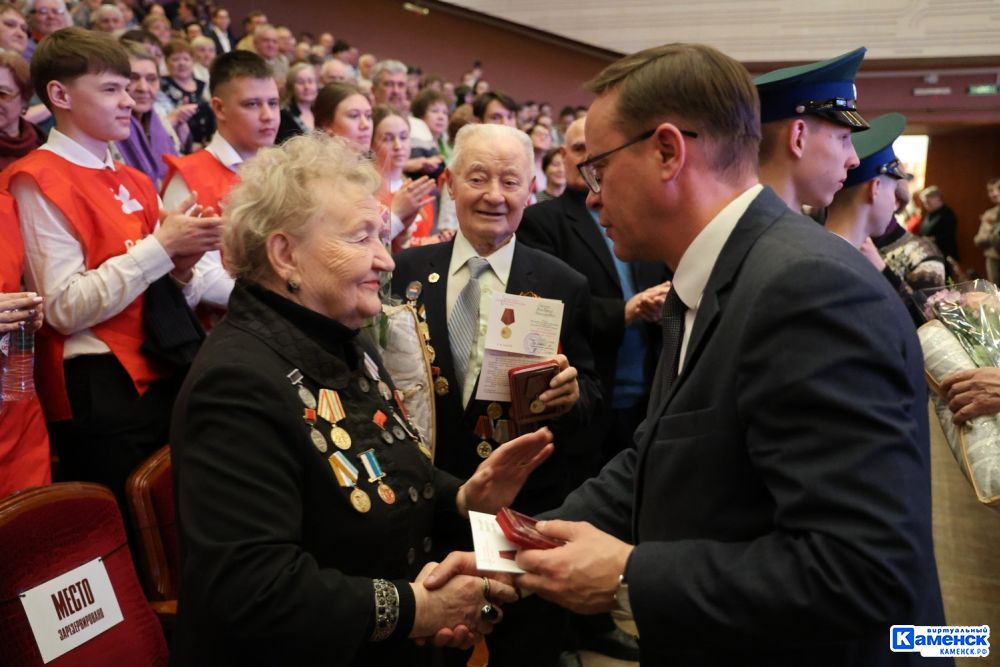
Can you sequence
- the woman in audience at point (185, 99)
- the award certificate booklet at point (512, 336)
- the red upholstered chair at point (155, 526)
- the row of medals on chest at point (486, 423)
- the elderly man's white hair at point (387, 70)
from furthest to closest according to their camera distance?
the elderly man's white hair at point (387, 70)
the woman in audience at point (185, 99)
the row of medals on chest at point (486, 423)
the award certificate booklet at point (512, 336)
the red upholstered chair at point (155, 526)

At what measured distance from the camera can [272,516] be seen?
145cm

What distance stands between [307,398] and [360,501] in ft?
0.74

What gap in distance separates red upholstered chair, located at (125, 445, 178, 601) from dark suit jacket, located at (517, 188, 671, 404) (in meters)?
1.62

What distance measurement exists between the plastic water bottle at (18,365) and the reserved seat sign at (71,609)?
636 mm

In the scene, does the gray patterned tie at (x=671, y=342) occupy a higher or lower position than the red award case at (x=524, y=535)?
higher

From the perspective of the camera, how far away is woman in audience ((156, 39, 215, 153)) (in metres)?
5.58

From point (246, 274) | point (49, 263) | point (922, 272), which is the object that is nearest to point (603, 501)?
point (246, 274)

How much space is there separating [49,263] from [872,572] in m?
2.34

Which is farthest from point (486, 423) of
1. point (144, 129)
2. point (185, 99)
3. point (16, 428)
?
point (185, 99)

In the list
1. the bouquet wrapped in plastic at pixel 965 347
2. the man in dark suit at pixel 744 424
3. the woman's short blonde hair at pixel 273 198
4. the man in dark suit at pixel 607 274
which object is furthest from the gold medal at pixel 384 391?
the bouquet wrapped in plastic at pixel 965 347

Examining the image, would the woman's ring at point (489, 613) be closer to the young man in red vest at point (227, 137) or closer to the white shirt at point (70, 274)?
the white shirt at point (70, 274)

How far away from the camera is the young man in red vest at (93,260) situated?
243 centimetres

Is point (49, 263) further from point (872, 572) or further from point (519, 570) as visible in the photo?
point (872, 572)

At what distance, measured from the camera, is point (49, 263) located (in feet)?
7.94
